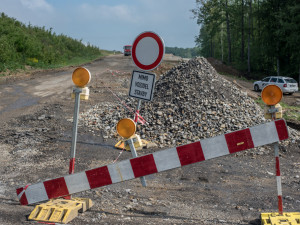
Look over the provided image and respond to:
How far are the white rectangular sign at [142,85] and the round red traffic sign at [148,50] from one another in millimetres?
109

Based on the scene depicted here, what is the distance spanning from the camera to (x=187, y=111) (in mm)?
9820

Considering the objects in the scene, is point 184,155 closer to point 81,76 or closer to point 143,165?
point 143,165

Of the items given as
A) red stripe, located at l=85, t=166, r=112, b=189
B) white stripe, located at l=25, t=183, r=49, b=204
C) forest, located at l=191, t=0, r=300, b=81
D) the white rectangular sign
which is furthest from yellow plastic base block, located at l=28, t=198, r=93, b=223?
forest, located at l=191, t=0, r=300, b=81

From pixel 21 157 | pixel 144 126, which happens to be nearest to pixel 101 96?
pixel 144 126

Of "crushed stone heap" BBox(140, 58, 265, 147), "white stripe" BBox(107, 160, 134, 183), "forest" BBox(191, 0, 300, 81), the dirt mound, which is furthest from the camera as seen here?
the dirt mound

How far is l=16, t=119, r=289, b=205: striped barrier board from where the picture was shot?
412cm

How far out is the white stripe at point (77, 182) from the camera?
4.43 metres

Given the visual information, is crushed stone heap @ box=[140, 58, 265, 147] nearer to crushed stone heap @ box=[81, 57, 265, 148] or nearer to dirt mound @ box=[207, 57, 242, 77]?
crushed stone heap @ box=[81, 57, 265, 148]

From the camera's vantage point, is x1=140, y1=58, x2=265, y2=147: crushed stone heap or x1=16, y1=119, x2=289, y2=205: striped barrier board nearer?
x1=16, y1=119, x2=289, y2=205: striped barrier board

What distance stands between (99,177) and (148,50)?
1.87 meters

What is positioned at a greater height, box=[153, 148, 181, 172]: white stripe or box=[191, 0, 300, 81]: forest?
box=[191, 0, 300, 81]: forest

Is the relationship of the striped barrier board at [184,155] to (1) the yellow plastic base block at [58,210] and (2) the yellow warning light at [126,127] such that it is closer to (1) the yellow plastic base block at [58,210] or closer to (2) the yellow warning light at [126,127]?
(1) the yellow plastic base block at [58,210]

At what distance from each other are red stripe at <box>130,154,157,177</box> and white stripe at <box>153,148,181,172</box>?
0.07m

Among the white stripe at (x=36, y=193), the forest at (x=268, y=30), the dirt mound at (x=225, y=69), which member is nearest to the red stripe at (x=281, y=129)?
the white stripe at (x=36, y=193)
